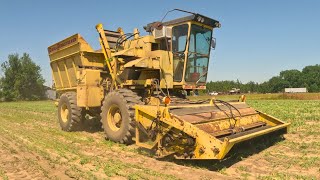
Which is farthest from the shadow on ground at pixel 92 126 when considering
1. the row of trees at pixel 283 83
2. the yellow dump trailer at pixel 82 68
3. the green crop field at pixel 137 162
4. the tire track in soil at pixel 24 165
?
the row of trees at pixel 283 83

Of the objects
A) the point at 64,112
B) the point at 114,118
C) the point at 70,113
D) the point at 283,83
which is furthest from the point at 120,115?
the point at 283,83

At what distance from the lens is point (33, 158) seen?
596 centimetres

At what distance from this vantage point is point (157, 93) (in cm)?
759

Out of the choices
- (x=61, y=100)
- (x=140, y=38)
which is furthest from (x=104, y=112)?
(x=61, y=100)

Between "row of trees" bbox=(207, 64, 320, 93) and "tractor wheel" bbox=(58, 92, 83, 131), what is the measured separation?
313 feet

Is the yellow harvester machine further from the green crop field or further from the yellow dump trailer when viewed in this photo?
the green crop field

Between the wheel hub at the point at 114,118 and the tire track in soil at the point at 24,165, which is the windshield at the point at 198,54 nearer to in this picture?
the wheel hub at the point at 114,118

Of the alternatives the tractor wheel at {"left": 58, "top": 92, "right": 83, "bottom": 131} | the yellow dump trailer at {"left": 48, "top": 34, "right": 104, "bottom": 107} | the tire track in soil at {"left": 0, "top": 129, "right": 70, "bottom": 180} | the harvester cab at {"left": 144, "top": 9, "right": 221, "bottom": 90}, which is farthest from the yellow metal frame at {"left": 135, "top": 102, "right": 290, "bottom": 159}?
the tractor wheel at {"left": 58, "top": 92, "right": 83, "bottom": 131}

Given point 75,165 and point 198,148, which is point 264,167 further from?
point 75,165

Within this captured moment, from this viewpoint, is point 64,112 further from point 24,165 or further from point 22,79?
point 22,79

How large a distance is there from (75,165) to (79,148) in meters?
1.60

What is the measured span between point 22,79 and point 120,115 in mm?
52574

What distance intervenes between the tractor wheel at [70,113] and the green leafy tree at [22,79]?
4662 centimetres

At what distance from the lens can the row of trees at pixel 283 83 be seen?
358 feet
